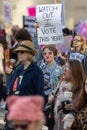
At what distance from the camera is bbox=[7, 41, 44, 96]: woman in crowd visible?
18.2 feet

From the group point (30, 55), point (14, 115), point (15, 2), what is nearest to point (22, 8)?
point (15, 2)

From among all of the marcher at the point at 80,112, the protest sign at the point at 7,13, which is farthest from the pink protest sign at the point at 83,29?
the marcher at the point at 80,112

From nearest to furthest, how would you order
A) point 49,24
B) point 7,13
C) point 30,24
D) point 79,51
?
1. point 49,24
2. point 79,51
3. point 30,24
4. point 7,13

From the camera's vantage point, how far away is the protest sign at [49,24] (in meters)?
8.73

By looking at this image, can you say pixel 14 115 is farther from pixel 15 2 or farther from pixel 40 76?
pixel 15 2

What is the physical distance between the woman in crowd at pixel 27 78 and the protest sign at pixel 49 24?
3.02 meters

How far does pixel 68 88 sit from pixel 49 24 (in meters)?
2.96

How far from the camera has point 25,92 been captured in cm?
556

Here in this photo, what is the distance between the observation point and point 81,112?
16.7ft

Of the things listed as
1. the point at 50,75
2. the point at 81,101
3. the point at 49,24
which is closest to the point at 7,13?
the point at 49,24

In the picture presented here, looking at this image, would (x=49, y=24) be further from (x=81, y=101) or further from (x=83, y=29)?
(x=81, y=101)

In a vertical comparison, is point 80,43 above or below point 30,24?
below

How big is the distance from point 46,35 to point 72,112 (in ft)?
11.8

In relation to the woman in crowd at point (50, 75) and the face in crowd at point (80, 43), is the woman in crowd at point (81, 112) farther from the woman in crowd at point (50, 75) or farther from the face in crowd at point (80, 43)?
the face in crowd at point (80, 43)
